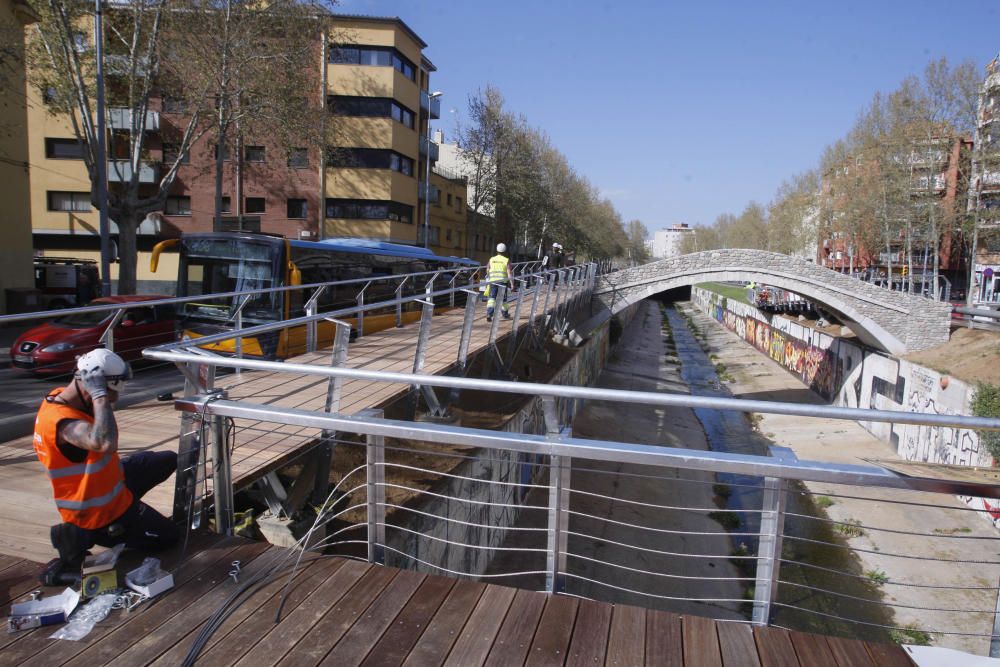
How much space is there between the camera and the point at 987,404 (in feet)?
53.3

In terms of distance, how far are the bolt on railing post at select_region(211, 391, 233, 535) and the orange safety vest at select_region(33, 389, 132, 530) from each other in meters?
0.52

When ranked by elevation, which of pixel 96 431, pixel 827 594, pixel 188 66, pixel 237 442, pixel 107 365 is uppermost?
pixel 188 66

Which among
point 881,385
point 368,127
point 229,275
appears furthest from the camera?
point 368,127

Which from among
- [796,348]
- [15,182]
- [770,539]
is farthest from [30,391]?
[796,348]

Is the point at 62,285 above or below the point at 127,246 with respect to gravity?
below

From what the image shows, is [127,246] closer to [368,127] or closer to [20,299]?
[20,299]

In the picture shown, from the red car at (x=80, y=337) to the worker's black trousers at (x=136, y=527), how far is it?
5559 mm

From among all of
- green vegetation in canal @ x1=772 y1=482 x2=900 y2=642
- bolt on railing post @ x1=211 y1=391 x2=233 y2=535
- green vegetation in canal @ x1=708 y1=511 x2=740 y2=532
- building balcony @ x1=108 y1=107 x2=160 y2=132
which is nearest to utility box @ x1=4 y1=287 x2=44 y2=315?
building balcony @ x1=108 y1=107 x2=160 y2=132

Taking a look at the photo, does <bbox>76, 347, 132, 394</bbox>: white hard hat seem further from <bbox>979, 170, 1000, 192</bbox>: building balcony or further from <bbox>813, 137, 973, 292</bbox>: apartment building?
<bbox>979, 170, 1000, 192</bbox>: building balcony

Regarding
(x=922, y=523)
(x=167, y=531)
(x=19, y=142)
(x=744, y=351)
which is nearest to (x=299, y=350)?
(x=167, y=531)

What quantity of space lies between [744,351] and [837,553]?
33.9 metres

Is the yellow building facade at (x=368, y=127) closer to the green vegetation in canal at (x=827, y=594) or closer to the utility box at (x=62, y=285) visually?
the utility box at (x=62, y=285)

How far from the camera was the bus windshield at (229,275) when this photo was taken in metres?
11.4

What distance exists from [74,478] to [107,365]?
0.58m
